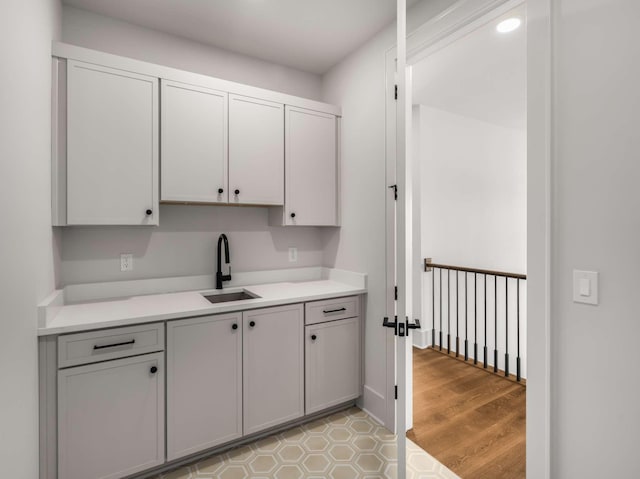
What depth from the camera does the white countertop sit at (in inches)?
64.2

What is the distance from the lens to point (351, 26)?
2.29m

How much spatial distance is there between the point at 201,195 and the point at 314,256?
1179 millimetres

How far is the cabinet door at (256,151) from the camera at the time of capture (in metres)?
2.35

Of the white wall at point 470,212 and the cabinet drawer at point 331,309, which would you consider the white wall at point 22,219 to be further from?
the white wall at point 470,212

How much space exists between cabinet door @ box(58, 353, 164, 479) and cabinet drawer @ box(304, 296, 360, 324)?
932mm

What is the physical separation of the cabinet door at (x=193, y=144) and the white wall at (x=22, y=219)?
23.5 inches

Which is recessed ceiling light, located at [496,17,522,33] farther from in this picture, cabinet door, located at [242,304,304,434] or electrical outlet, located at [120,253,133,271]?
electrical outlet, located at [120,253,133,271]

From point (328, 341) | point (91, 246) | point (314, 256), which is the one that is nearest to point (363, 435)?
point (328, 341)

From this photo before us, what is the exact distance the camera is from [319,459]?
6.40 ft

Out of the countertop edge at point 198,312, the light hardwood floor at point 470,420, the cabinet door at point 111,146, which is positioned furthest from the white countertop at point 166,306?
the light hardwood floor at point 470,420

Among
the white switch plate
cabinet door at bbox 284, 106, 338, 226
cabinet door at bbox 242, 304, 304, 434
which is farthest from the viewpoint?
cabinet door at bbox 284, 106, 338, 226

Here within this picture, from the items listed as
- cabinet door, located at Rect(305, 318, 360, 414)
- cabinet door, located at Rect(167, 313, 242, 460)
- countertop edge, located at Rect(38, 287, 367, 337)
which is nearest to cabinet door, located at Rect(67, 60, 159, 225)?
countertop edge, located at Rect(38, 287, 367, 337)

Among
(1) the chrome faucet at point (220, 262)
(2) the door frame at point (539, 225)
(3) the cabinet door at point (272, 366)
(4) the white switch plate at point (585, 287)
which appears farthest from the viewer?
(1) the chrome faucet at point (220, 262)

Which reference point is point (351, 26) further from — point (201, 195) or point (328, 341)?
point (328, 341)
